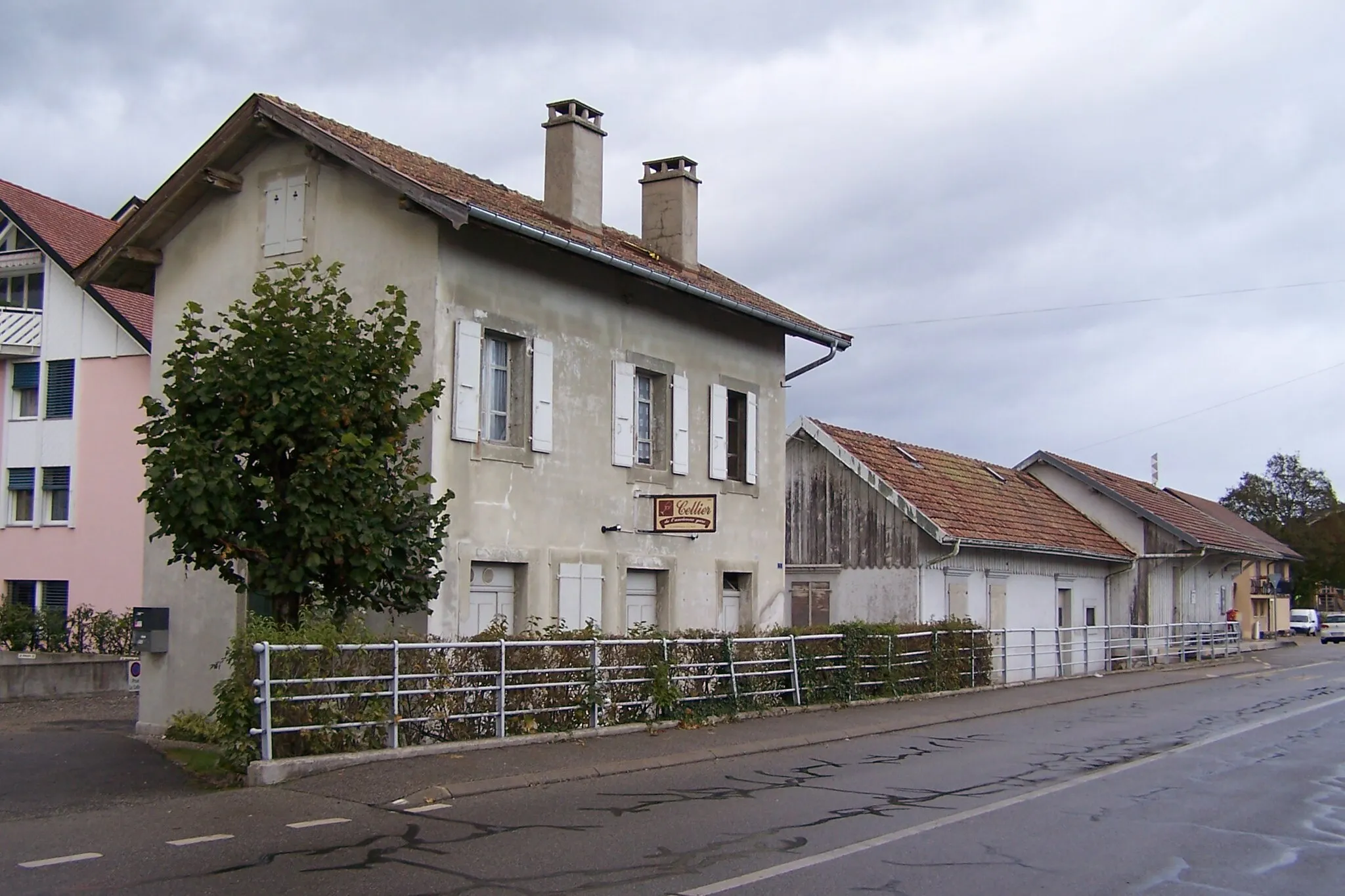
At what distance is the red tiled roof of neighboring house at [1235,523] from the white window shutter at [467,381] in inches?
1636

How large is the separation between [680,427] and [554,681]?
5.83 m

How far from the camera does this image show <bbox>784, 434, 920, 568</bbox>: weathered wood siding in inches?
1024

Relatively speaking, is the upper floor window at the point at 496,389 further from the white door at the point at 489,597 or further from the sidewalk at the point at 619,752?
the sidewalk at the point at 619,752

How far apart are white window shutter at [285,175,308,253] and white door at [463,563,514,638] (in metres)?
4.70

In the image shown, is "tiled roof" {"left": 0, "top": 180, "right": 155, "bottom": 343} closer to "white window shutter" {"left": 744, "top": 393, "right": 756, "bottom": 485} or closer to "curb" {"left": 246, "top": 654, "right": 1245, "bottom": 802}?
"white window shutter" {"left": 744, "top": 393, "right": 756, "bottom": 485}

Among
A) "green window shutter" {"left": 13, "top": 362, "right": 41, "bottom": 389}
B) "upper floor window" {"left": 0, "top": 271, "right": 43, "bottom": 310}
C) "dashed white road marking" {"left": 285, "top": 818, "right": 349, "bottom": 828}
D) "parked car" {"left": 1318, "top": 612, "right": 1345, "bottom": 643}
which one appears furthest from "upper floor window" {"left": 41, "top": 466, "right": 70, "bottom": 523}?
"parked car" {"left": 1318, "top": 612, "right": 1345, "bottom": 643}

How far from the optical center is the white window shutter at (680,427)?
18656 mm

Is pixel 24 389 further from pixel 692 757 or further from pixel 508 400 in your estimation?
pixel 692 757

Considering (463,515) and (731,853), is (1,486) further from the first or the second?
(731,853)

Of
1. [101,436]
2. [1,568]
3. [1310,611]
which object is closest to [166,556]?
[101,436]

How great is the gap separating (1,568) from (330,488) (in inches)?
871

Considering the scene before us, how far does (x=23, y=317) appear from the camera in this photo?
99.3 ft

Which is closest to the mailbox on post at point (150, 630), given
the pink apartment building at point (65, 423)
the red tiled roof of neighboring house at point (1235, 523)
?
the pink apartment building at point (65, 423)

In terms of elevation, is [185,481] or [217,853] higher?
[185,481]
